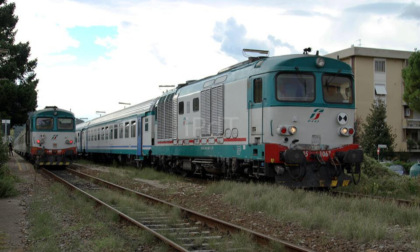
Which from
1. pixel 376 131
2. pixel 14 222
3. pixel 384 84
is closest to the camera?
pixel 14 222

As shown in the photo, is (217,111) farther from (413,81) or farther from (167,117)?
(413,81)

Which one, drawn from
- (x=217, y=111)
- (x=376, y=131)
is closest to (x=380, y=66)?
(x=376, y=131)

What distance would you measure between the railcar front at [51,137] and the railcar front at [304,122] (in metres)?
15.9

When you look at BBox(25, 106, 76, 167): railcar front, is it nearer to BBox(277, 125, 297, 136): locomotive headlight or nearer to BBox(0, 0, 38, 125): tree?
BBox(0, 0, 38, 125): tree

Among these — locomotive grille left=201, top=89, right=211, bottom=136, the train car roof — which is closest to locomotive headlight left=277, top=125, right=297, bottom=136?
locomotive grille left=201, top=89, right=211, bottom=136

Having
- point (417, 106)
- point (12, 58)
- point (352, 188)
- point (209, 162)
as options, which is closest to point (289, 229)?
point (352, 188)

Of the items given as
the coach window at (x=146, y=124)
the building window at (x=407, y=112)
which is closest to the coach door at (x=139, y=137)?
the coach window at (x=146, y=124)

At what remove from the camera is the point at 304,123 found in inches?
454

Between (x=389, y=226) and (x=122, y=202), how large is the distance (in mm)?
6238

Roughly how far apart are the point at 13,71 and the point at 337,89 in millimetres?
24655

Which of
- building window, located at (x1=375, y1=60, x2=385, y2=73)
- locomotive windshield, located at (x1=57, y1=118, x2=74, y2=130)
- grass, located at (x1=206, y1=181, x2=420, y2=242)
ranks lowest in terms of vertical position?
grass, located at (x1=206, y1=181, x2=420, y2=242)

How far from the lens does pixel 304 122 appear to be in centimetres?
1152

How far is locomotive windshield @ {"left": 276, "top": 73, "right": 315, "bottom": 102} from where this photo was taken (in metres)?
11.5

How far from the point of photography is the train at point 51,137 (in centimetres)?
2444
